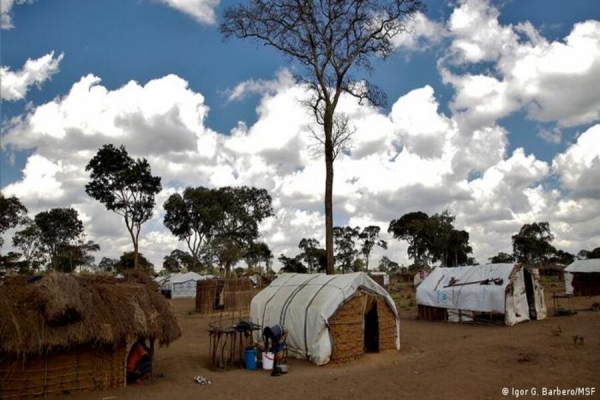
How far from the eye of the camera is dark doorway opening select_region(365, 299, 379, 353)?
52.2 ft

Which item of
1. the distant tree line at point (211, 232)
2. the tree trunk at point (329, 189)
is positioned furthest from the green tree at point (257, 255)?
the tree trunk at point (329, 189)

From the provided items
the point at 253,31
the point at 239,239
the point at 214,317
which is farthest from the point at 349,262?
the point at 253,31

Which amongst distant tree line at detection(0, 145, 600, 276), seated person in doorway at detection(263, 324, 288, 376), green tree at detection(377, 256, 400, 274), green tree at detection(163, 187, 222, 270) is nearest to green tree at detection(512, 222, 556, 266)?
distant tree line at detection(0, 145, 600, 276)

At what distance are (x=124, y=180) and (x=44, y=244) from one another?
23.0 m

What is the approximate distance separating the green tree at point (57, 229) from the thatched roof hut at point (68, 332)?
45774 mm

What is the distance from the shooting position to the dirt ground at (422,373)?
1057 cm

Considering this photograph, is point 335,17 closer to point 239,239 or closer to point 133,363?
point 133,363

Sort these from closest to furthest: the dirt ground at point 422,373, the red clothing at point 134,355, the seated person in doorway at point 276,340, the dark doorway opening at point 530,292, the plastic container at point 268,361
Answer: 1. the dirt ground at point 422,373
2. the red clothing at point 134,355
3. the seated person in doorway at point 276,340
4. the plastic container at point 268,361
5. the dark doorway opening at point 530,292

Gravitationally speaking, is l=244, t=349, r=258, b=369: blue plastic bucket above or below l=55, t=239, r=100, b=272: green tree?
below

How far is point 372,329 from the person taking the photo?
54.2 ft

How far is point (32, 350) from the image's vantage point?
33.8 ft

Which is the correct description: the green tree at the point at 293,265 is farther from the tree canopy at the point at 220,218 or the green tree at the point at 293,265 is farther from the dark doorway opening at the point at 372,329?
the dark doorway opening at the point at 372,329

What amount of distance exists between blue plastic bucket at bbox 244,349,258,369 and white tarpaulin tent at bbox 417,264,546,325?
12.2 meters

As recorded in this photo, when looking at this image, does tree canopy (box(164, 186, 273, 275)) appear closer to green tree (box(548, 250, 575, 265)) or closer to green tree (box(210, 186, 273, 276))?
green tree (box(210, 186, 273, 276))
